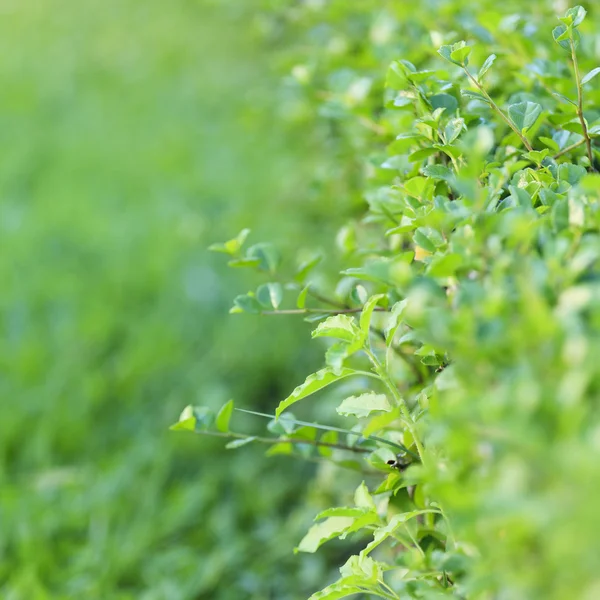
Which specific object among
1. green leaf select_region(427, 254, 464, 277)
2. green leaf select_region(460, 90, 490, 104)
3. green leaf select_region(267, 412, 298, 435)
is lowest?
green leaf select_region(427, 254, 464, 277)

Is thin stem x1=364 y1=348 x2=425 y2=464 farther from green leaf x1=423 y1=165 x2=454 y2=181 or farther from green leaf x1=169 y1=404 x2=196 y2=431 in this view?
green leaf x1=169 y1=404 x2=196 y2=431

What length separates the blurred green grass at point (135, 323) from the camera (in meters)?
1.92

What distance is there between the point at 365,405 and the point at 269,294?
29 centimetres

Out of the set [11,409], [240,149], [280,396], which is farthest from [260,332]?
[240,149]

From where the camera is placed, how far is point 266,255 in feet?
3.84

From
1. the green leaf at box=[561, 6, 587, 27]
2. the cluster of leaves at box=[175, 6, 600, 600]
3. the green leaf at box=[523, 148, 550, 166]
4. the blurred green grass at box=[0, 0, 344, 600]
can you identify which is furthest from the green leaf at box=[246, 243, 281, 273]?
the blurred green grass at box=[0, 0, 344, 600]

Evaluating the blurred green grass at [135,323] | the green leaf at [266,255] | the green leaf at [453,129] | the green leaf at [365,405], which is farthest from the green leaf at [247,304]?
the blurred green grass at [135,323]

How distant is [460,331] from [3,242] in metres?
2.78

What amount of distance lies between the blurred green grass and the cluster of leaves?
1.00m

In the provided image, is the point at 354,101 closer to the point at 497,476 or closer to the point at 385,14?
the point at 385,14

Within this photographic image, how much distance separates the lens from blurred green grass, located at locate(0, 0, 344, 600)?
1.92 m

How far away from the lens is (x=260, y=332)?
2.69 meters

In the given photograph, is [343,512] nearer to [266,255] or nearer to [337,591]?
[337,591]

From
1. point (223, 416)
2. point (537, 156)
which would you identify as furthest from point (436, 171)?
point (223, 416)
